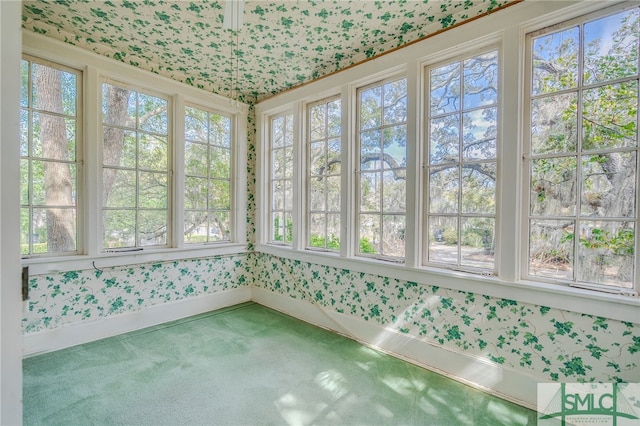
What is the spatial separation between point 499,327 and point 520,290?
0.29m

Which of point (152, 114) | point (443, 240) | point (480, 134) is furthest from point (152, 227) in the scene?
point (480, 134)

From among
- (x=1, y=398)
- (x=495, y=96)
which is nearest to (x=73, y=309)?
(x=1, y=398)

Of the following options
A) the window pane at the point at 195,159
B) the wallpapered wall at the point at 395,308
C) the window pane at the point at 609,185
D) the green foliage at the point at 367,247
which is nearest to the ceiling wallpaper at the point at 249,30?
the window pane at the point at 195,159

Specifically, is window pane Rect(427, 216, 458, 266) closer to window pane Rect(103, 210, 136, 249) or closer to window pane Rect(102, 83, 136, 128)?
window pane Rect(103, 210, 136, 249)

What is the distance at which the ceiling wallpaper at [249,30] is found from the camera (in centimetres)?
200

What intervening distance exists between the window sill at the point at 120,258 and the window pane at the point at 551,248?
9.57 ft

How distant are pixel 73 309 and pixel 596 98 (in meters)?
4.04

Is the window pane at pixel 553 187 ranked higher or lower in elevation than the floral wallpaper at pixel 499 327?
higher

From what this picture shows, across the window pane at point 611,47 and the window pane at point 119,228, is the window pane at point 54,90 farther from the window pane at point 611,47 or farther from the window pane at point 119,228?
the window pane at point 611,47

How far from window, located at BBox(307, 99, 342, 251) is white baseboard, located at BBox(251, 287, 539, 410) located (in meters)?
0.70

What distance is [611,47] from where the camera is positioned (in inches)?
64.1

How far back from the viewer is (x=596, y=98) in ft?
5.47

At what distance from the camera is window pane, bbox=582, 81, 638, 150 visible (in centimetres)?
157

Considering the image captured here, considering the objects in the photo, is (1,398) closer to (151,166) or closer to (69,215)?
(69,215)
